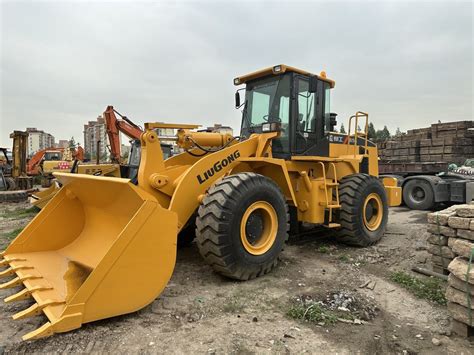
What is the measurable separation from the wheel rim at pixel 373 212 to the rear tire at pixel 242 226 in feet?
7.19

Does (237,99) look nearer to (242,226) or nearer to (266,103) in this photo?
(266,103)

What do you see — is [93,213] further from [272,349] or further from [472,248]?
[472,248]

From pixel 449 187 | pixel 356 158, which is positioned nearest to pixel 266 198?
pixel 356 158

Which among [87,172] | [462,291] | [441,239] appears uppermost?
[87,172]

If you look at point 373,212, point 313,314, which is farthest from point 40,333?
point 373,212

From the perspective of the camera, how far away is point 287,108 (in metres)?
5.86

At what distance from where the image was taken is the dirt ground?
120 inches

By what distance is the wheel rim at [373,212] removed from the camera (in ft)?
21.0

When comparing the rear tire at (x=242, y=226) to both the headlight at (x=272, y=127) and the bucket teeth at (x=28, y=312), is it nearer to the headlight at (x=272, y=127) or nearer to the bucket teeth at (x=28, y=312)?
the headlight at (x=272, y=127)

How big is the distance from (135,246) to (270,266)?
1977 millimetres

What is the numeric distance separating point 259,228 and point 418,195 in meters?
7.92

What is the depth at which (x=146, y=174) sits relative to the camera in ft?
14.7

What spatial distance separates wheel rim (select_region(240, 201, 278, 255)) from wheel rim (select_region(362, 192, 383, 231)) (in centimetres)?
229

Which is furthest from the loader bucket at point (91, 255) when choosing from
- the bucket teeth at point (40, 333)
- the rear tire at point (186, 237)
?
the rear tire at point (186, 237)
